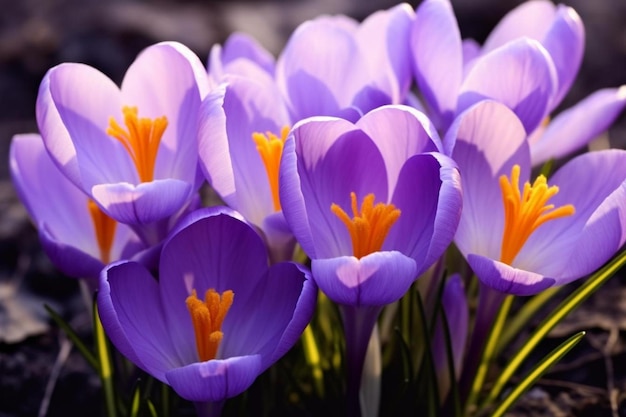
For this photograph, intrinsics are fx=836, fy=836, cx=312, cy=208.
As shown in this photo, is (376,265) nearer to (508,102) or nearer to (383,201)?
(383,201)

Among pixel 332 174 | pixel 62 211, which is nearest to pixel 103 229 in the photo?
pixel 62 211

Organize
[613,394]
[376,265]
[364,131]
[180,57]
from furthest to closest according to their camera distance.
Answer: [613,394] < [180,57] < [364,131] < [376,265]

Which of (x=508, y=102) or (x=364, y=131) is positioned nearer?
(x=364, y=131)

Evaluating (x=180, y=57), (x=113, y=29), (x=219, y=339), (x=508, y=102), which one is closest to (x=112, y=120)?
(x=180, y=57)

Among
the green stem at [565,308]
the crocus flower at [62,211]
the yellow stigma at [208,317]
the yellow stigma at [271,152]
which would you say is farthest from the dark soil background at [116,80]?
the yellow stigma at [271,152]

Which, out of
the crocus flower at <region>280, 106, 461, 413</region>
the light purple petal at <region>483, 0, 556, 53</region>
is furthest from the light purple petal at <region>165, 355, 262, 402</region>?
the light purple petal at <region>483, 0, 556, 53</region>

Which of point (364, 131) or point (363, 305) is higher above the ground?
point (364, 131)

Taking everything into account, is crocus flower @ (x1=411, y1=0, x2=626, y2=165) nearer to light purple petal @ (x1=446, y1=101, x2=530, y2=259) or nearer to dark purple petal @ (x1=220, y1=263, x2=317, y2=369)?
light purple petal @ (x1=446, y1=101, x2=530, y2=259)

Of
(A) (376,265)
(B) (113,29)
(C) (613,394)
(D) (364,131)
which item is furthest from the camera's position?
(B) (113,29)

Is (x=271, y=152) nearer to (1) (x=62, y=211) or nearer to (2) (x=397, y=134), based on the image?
(2) (x=397, y=134)

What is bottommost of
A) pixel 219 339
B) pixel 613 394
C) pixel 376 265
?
pixel 613 394
